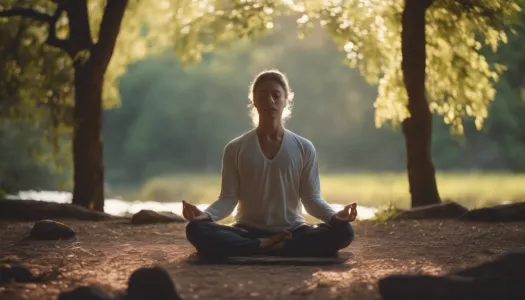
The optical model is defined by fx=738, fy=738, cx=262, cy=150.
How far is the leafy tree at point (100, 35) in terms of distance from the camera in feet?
33.4

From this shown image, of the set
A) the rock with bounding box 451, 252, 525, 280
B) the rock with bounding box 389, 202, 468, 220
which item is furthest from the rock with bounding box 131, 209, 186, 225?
the rock with bounding box 451, 252, 525, 280

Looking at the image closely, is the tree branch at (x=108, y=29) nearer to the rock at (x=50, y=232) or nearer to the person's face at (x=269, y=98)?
the rock at (x=50, y=232)

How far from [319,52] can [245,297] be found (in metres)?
34.7

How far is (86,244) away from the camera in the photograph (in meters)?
7.10

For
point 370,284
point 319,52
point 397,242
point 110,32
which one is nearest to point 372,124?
point 319,52

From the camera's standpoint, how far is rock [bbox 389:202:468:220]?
9.05 m

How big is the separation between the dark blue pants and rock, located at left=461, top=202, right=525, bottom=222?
3209mm

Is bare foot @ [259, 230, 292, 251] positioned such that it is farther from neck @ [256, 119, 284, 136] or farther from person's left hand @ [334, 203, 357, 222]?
neck @ [256, 119, 284, 136]

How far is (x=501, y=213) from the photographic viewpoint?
8.46 m

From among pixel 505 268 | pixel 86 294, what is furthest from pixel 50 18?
pixel 505 268

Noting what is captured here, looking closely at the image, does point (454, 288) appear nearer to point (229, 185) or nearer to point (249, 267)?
point (249, 267)

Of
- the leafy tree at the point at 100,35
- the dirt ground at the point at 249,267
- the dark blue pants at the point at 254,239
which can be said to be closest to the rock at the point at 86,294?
the dirt ground at the point at 249,267

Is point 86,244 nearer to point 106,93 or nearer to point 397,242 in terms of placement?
point 397,242

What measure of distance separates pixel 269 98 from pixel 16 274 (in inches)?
92.7
